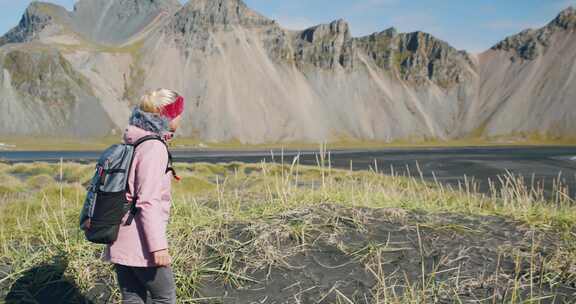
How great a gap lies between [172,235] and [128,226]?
275cm

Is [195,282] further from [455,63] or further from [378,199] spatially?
[455,63]

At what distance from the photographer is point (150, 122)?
4.51 m

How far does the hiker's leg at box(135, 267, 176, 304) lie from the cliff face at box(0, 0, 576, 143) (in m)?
112

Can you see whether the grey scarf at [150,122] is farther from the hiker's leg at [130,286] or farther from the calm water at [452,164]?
the calm water at [452,164]

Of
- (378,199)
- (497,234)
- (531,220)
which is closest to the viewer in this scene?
(497,234)

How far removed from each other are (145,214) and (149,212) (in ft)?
0.12

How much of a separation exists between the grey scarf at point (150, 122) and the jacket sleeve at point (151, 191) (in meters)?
0.18

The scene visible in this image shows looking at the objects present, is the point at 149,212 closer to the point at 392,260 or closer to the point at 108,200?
the point at 108,200

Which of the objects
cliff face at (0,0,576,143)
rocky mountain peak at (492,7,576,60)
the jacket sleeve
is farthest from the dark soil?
rocky mountain peak at (492,7,576,60)

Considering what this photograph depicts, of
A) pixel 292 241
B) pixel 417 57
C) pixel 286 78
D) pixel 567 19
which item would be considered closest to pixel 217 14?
pixel 286 78

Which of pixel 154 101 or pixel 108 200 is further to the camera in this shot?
pixel 154 101

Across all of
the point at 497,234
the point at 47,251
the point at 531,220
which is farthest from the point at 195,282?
the point at 531,220

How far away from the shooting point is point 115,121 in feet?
366

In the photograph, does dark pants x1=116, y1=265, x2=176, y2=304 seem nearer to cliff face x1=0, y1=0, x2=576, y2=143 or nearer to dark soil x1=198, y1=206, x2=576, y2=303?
dark soil x1=198, y1=206, x2=576, y2=303
